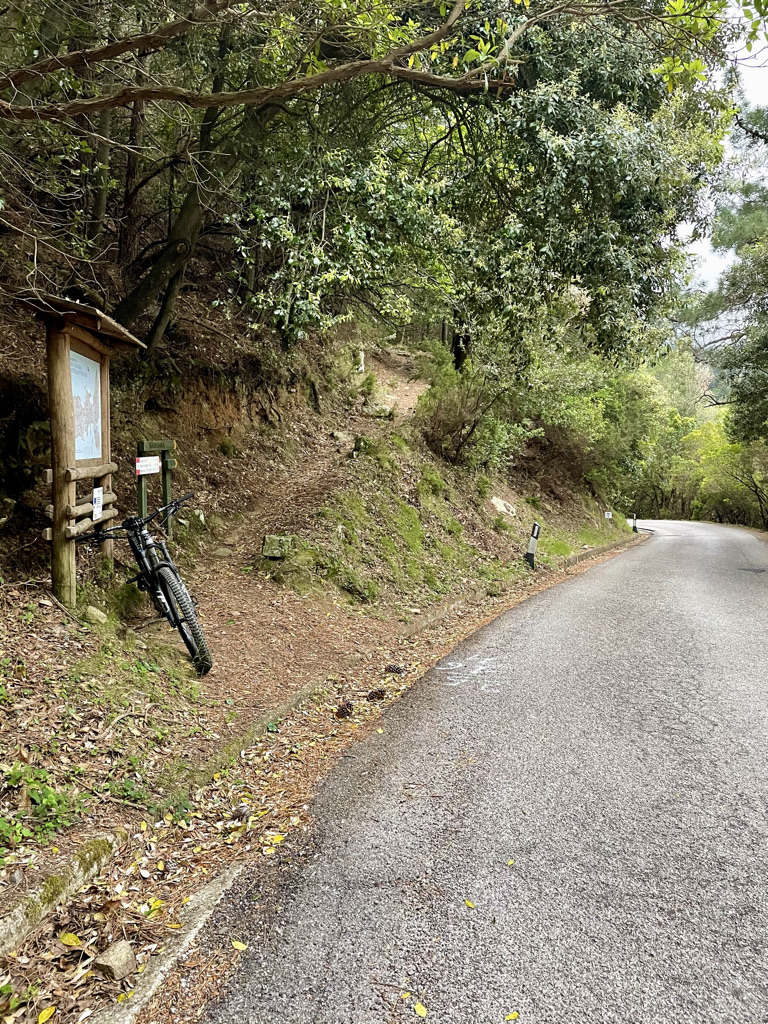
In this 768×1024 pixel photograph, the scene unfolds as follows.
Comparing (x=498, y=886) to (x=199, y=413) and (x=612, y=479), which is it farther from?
(x=612, y=479)

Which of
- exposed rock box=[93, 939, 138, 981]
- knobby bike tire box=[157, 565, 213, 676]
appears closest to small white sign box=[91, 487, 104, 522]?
knobby bike tire box=[157, 565, 213, 676]

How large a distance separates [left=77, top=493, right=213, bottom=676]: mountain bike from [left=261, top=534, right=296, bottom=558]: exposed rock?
284 cm

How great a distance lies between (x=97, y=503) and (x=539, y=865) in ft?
14.5

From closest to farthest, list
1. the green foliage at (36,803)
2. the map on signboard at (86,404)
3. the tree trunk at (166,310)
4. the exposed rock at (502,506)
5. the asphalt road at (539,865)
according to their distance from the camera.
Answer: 1. the asphalt road at (539,865)
2. the green foliage at (36,803)
3. the map on signboard at (86,404)
4. the tree trunk at (166,310)
5. the exposed rock at (502,506)

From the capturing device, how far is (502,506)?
15750 millimetres

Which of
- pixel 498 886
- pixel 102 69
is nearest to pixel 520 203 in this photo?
pixel 102 69

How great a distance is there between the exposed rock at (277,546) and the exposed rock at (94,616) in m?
3.14

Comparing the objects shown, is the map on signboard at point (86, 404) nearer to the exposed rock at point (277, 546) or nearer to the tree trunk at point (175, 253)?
the exposed rock at point (277, 546)

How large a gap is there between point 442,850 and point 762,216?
1880 centimetres

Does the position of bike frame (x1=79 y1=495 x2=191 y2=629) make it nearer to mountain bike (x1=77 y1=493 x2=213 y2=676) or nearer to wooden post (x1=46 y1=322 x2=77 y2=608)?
mountain bike (x1=77 y1=493 x2=213 y2=676)

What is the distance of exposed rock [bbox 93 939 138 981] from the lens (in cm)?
258

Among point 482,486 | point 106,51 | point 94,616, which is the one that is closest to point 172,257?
point 106,51

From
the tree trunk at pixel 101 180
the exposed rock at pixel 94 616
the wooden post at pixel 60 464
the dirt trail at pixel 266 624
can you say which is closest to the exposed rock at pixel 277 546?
the dirt trail at pixel 266 624

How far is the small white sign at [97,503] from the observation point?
546cm
